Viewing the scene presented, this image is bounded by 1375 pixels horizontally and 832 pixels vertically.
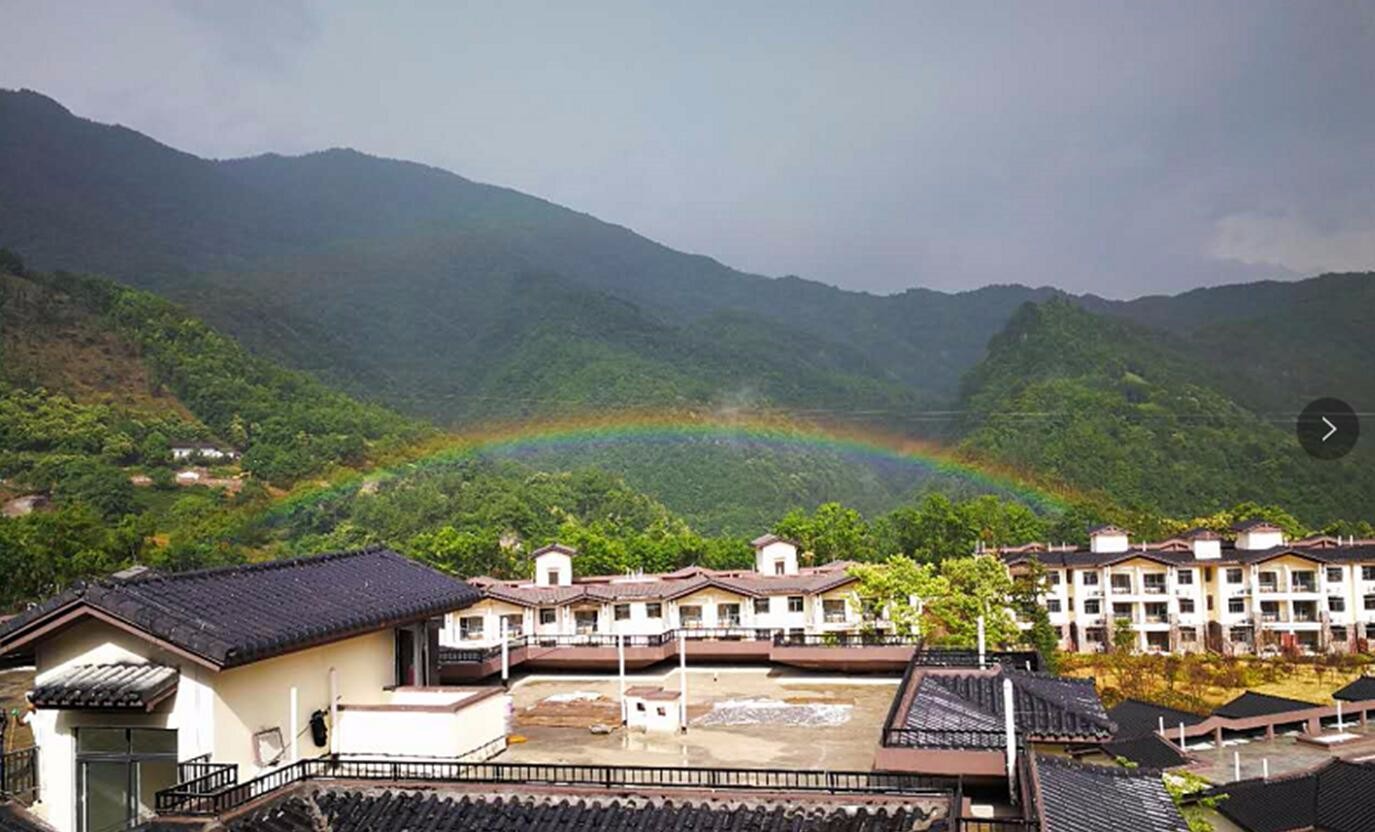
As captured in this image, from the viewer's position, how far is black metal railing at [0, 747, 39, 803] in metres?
9.31

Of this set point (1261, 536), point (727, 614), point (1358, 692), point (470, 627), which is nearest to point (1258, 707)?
point (1358, 692)

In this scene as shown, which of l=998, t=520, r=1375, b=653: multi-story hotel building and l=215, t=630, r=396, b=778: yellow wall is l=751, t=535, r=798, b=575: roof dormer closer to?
l=998, t=520, r=1375, b=653: multi-story hotel building

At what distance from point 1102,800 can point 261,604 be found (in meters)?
8.09

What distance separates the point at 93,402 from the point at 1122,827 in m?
91.1

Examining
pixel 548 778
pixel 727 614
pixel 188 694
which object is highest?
pixel 188 694

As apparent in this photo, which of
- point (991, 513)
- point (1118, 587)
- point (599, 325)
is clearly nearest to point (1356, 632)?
point (1118, 587)

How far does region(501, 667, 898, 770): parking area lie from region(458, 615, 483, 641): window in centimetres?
2485

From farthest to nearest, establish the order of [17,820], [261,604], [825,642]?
[825,642] < [261,604] < [17,820]

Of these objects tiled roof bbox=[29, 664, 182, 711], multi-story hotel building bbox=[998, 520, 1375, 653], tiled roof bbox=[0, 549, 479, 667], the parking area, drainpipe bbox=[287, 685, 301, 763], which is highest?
tiled roof bbox=[0, 549, 479, 667]

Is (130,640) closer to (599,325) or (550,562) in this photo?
(550,562)

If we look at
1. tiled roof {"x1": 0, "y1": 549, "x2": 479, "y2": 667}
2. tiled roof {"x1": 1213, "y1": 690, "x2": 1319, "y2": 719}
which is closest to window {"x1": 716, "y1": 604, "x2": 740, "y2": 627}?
tiled roof {"x1": 1213, "y1": 690, "x2": 1319, "y2": 719}

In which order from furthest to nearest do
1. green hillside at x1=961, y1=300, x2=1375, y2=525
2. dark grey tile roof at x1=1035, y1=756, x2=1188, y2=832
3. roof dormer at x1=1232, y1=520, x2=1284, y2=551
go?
1. green hillside at x1=961, y1=300, x2=1375, y2=525
2. roof dormer at x1=1232, y1=520, x2=1284, y2=551
3. dark grey tile roof at x1=1035, y1=756, x2=1188, y2=832

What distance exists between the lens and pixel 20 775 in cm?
948

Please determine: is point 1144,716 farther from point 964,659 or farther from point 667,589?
point 964,659
